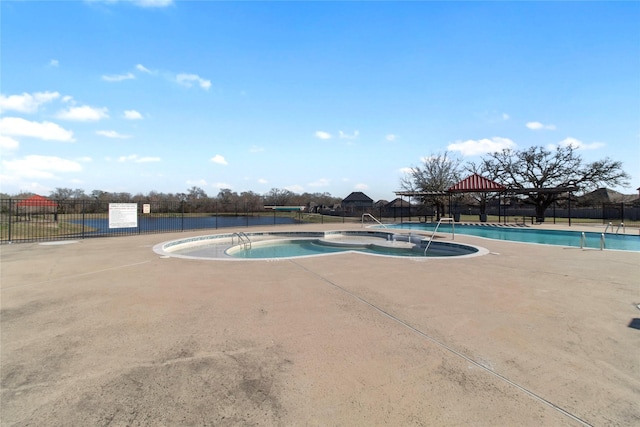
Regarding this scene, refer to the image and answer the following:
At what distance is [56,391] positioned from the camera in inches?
82.9

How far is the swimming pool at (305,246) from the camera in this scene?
32.7 ft

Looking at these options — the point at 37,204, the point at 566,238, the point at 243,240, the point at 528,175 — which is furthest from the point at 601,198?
the point at 37,204

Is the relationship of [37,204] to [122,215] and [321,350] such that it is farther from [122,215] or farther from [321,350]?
[321,350]

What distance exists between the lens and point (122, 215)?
12344 mm

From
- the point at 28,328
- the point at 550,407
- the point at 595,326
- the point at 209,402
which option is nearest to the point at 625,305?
the point at 595,326

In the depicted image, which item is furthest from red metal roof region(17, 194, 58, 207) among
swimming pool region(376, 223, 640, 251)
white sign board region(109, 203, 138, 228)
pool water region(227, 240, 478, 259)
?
swimming pool region(376, 223, 640, 251)

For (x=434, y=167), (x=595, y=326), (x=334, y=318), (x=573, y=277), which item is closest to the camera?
(x=595, y=326)

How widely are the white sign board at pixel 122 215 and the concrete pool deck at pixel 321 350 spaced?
7409 millimetres

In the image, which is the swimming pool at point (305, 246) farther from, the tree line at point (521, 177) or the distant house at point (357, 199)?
the distant house at point (357, 199)

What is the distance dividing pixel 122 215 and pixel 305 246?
24.7ft

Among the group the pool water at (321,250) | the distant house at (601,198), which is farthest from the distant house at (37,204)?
the distant house at (601,198)

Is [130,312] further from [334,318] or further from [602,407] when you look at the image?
[602,407]

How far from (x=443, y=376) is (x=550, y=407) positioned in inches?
25.3

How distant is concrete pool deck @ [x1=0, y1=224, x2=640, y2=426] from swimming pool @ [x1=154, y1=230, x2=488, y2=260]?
3.97 m
